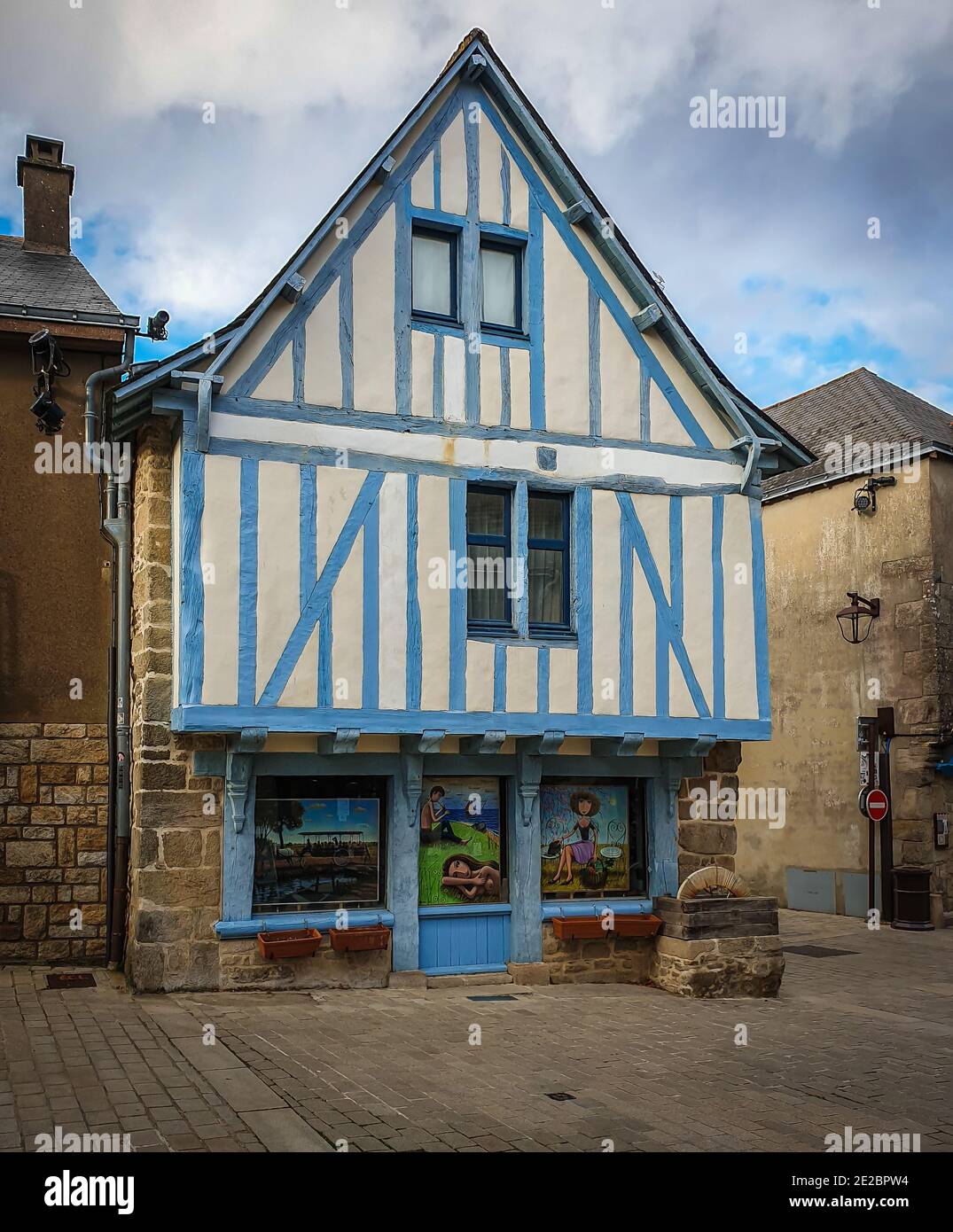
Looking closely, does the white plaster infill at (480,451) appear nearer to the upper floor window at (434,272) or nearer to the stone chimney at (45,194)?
the upper floor window at (434,272)

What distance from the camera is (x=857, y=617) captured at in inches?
607

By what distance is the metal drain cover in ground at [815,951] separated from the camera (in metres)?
12.3

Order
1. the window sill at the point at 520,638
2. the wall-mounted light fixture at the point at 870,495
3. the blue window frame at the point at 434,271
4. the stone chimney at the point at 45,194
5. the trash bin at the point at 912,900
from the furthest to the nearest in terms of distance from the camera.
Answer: the wall-mounted light fixture at the point at 870,495, the trash bin at the point at 912,900, the stone chimney at the point at 45,194, the blue window frame at the point at 434,271, the window sill at the point at 520,638

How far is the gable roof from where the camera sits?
891 centimetres

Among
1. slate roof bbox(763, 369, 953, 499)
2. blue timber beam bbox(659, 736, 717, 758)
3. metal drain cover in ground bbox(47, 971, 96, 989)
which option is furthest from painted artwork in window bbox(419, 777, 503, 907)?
slate roof bbox(763, 369, 953, 499)

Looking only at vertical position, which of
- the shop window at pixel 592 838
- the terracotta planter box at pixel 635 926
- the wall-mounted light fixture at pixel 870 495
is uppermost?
the wall-mounted light fixture at pixel 870 495

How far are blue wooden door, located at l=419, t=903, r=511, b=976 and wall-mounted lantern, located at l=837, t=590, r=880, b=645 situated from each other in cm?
768

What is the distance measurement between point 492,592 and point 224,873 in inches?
120

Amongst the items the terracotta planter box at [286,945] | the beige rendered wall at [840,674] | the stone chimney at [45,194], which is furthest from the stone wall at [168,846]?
the beige rendered wall at [840,674]

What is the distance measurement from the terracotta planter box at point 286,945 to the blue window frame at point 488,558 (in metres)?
2.72

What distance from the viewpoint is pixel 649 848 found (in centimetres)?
1025

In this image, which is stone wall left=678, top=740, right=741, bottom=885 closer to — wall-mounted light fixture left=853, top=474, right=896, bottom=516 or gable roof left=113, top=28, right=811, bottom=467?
gable roof left=113, top=28, right=811, bottom=467

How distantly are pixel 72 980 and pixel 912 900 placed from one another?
1008 cm

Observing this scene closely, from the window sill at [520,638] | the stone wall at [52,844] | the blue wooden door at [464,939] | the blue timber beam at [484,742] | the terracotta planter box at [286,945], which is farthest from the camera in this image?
the stone wall at [52,844]
